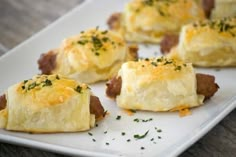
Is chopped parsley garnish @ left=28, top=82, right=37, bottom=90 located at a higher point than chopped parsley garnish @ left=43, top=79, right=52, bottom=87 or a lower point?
lower

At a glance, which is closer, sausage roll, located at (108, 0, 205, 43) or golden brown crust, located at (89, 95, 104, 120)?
golden brown crust, located at (89, 95, 104, 120)

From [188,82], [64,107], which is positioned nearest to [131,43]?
[188,82]

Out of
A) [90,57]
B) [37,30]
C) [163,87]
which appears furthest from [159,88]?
[37,30]

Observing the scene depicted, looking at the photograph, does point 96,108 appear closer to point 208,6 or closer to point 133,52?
point 133,52

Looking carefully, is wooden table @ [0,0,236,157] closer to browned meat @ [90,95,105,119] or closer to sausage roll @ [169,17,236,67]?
browned meat @ [90,95,105,119]

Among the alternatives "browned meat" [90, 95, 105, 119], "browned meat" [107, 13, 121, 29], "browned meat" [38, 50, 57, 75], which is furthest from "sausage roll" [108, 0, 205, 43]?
"browned meat" [90, 95, 105, 119]

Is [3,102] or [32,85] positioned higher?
Result: [32,85]

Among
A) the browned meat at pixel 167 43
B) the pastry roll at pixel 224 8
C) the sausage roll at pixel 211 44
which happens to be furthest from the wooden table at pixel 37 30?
the pastry roll at pixel 224 8
